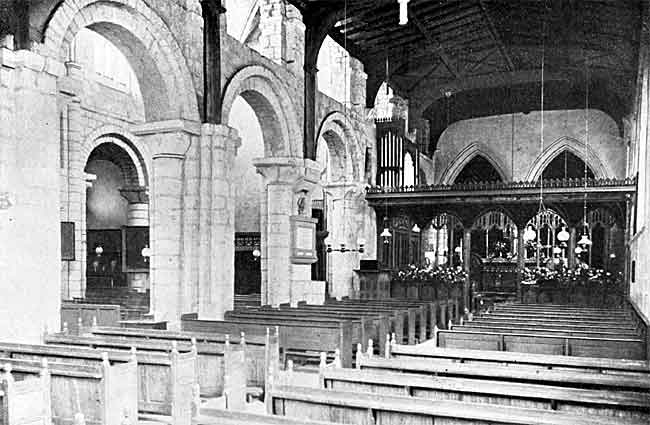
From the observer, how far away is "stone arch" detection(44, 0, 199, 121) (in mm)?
7555

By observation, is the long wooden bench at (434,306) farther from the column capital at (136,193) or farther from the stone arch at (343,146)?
the column capital at (136,193)

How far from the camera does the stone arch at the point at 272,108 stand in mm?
12256

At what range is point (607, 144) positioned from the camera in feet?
74.5

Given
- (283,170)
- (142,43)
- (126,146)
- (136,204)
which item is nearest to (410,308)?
(283,170)

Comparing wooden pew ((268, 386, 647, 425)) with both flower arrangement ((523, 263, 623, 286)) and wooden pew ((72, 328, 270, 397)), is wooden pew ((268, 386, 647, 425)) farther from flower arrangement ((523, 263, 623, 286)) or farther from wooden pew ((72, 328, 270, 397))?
flower arrangement ((523, 263, 623, 286))

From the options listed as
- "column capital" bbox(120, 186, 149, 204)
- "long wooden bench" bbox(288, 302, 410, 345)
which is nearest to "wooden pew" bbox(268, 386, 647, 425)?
"long wooden bench" bbox(288, 302, 410, 345)

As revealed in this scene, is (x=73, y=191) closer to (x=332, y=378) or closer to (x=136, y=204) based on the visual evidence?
(x=136, y=204)

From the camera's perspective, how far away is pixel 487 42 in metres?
18.7

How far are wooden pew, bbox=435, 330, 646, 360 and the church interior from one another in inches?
1.0

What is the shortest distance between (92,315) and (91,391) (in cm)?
535

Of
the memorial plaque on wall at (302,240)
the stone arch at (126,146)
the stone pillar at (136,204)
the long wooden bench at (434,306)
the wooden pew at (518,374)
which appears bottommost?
the long wooden bench at (434,306)

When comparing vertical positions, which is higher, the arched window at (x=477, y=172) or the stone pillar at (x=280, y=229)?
the arched window at (x=477, y=172)

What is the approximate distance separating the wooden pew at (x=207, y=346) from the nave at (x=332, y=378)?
14 millimetres

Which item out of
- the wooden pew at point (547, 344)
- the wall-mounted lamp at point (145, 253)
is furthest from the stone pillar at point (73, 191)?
the wooden pew at point (547, 344)
